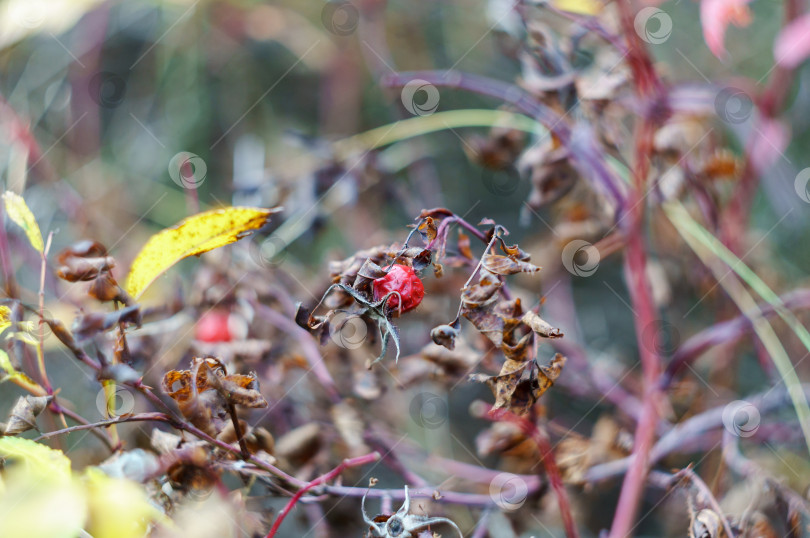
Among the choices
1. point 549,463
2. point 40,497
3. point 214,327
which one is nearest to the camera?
point 40,497

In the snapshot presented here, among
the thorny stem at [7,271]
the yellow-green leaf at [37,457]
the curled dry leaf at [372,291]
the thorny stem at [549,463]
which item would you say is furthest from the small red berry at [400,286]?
the thorny stem at [7,271]

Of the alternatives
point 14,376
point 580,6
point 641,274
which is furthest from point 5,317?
point 580,6

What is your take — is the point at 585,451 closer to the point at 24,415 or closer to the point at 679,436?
the point at 679,436

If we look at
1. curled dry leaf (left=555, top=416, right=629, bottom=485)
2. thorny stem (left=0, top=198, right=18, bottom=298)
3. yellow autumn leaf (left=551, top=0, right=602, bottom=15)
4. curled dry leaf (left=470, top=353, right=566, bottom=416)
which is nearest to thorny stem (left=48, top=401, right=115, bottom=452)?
thorny stem (left=0, top=198, right=18, bottom=298)

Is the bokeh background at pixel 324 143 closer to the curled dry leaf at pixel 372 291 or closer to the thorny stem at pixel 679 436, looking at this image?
the thorny stem at pixel 679 436

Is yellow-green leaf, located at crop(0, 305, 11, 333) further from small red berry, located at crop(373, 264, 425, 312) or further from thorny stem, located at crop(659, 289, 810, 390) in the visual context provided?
thorny stem, located at crop(659, 289, 810, 390)

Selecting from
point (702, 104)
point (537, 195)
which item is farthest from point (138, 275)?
point (702, 104)
